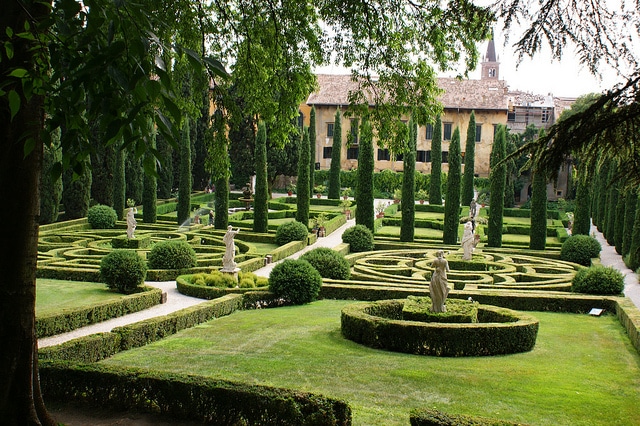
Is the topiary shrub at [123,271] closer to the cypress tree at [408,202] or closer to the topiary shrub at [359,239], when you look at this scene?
the topiary shrub at [359,239]

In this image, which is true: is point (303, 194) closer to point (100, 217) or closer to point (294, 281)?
point (100, 217)

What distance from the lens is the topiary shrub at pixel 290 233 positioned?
29766 mm

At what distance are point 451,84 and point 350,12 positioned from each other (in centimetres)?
4862

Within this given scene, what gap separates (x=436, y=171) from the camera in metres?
45.5

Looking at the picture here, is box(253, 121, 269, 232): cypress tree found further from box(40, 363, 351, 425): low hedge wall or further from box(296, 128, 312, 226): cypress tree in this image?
box(40, 363, 351, 425): low hedge wall

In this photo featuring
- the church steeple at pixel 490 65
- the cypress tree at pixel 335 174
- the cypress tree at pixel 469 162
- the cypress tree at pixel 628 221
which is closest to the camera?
the cypress tree at pixel 628 221

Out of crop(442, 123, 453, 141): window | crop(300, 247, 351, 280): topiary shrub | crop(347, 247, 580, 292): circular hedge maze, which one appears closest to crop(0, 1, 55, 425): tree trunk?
crop(347, 247, 580, 292): circular hedge maze

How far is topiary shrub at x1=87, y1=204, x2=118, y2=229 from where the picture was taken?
107ft

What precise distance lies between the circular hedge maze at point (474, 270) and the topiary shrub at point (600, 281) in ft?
3.59

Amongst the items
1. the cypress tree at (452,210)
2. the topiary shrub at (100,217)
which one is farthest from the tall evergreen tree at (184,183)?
the cypress tree at (452,210)

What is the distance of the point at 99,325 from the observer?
14.8m

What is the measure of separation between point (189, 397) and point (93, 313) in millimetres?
8344

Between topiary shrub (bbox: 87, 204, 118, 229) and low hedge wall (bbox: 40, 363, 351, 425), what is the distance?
84.4 feet

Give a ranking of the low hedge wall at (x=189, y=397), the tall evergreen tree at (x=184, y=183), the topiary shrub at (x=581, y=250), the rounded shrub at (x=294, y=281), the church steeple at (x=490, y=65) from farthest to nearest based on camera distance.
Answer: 1. the church steeple at (x=490, y=65)
2. the tall evergreen tree at (x=184, y=183)
3. the topiary shrub at (x=581, y=250)
4. the rounded shrub at (x=294, y=281)
5. the low hedge wall at (x=189, y=397)
